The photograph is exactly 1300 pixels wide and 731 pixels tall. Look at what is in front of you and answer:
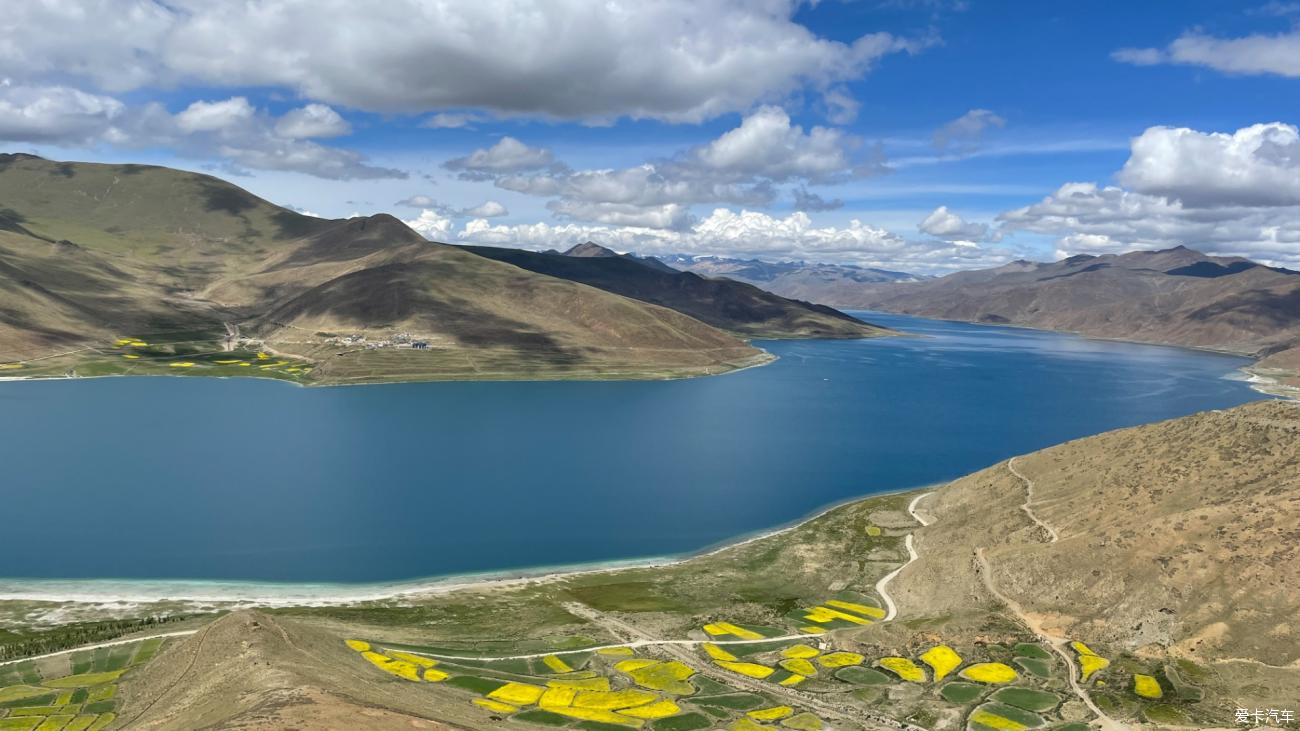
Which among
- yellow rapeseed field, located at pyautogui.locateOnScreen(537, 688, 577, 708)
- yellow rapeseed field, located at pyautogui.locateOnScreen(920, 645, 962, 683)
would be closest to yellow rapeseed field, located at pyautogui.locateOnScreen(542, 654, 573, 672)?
yellow rapeseed field, located at pyautogui.locateOnScreen(537, 688, 577, 708)

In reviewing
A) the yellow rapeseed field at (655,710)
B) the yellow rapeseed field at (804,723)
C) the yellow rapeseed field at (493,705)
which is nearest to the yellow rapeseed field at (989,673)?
the yellow rapeseed field at (804,723)

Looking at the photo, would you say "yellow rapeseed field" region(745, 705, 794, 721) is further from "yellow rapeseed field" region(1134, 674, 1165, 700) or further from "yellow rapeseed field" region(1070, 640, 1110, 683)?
"yellow rapeseed field" region(1134, 674, 1165, 700)

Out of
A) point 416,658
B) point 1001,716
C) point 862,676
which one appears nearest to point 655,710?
point 862,676

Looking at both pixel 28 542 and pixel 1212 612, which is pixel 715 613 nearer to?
pixel 1212 612

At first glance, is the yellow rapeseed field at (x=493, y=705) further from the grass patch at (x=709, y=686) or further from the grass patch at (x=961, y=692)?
the grass patch at (x=961, y=692)

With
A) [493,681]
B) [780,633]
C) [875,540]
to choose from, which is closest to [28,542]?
[493,681]
